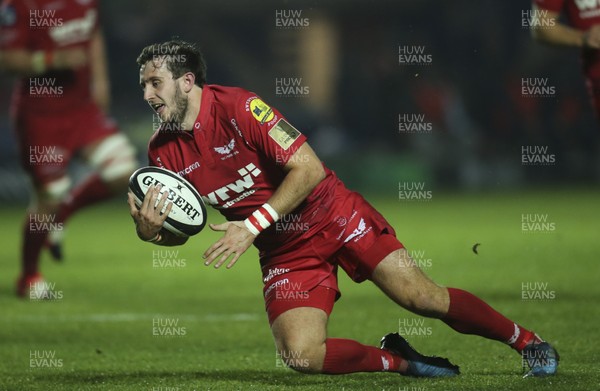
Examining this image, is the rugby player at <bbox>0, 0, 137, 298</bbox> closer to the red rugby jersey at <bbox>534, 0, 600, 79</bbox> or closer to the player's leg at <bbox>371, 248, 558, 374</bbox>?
the red rugby jersey at <bbox>534, 0, 600, 79</bbox>

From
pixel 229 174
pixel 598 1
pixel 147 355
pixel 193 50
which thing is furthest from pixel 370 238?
pixel 598 1

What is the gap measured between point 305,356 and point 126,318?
3.34 m

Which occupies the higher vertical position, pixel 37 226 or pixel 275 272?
pixel 275 272

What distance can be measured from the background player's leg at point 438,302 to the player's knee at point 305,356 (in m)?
0.49

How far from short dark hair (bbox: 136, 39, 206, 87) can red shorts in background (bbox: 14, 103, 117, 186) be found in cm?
437

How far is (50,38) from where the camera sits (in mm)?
10117

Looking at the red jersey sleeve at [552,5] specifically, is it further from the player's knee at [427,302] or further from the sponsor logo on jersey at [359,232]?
the player's knee at [427,302]

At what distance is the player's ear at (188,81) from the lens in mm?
6055

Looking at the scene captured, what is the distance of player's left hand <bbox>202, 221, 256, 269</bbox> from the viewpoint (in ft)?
18.1

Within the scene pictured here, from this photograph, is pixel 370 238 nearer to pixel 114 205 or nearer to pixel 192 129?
pixel 192 129

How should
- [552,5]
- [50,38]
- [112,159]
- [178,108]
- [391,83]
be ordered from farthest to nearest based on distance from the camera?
[391,83]
[112,159]
[50,38]
[552,5]
[178,108]

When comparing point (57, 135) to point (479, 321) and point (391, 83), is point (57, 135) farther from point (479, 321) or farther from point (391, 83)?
point (391, 83)

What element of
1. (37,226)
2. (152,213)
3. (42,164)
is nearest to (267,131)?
(152,213)

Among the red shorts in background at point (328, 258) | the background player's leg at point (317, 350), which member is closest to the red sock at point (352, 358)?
the background player's leg at point (317, 350)
